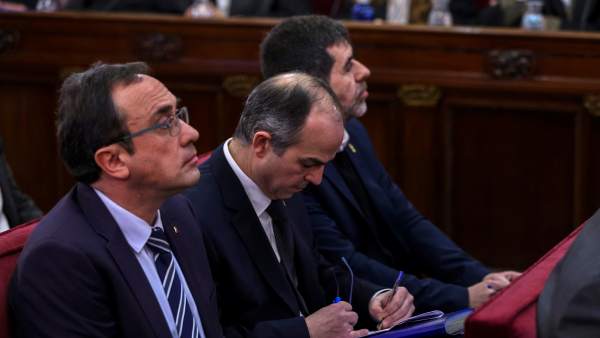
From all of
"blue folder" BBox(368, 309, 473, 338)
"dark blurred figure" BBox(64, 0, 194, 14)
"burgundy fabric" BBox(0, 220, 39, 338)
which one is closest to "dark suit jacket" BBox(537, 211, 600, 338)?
"blue folder" BBox(368, 309, 473, 338)

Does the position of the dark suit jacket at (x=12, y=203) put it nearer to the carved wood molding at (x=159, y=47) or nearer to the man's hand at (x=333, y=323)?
the man's hand at (x=333, y=323)

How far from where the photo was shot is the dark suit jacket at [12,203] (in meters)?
3.03

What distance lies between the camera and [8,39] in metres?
4.80

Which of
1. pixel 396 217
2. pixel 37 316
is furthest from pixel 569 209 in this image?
pixel 37 316

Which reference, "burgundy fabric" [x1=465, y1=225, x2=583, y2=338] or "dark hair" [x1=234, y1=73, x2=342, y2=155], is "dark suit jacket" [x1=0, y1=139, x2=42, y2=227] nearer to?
"dark hair" [x1=234, y1=73, x2=342, y2=155]

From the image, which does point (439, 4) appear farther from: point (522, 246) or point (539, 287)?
point (539, 287)

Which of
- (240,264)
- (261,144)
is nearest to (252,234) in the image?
(240,264)

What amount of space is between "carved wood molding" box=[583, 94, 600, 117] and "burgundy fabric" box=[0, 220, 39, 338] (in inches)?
107

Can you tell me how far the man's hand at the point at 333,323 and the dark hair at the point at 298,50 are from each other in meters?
0.80

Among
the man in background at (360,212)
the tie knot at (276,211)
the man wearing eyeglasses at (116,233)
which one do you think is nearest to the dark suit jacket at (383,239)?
the man in background at (360,212)

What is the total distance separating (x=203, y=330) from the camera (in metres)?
2.03

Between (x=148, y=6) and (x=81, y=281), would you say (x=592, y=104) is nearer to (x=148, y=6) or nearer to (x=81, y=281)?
(x=148, y=6)

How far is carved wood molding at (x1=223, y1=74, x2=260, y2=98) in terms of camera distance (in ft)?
15.1

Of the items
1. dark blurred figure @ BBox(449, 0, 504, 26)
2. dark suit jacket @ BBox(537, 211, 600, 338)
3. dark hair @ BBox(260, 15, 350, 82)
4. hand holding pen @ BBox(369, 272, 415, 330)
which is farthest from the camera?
dark blurred figure @ BBox(449, 0, 504, 26)
